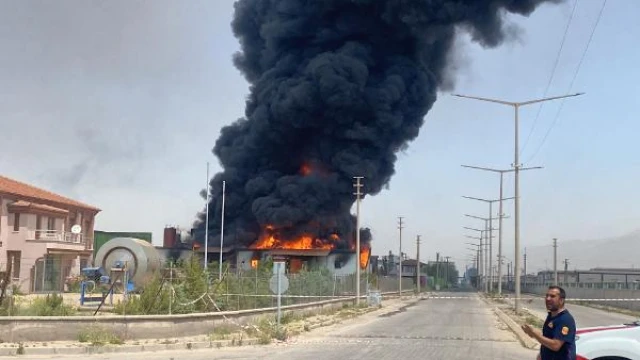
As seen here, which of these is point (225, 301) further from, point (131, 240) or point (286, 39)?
point (286, 39)

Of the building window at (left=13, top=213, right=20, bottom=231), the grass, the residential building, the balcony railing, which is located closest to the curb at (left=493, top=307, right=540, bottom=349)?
the grass

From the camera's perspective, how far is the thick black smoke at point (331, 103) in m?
57.3

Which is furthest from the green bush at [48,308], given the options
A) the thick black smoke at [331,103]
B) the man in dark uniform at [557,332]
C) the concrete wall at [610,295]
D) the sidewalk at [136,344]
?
the thick black smoke at [331,103]

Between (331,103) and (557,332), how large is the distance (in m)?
51.1


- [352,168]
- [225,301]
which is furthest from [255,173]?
[225,301]

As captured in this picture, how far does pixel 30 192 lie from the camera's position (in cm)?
4803

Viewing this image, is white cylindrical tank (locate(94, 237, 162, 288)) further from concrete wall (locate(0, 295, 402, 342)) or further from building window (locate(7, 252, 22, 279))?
concrete wall (locate(0, 295, 402, 342))

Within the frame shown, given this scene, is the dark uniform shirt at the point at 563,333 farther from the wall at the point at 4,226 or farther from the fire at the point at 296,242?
the fire at the point at 296,242

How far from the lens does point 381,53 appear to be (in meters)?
61.8

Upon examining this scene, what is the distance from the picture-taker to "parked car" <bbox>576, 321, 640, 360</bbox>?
7.51 meters

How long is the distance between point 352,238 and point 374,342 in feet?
147

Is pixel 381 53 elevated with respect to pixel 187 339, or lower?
elevated

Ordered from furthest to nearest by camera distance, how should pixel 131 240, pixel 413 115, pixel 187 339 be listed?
pixel 413 115
pixel 131 240
pixel 187 339

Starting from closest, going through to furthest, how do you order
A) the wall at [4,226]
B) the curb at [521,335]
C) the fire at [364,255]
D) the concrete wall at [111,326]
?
the concrete wall at [111,326], the curb at [521,335], the wall at [4,226], the fire at [364,255]
